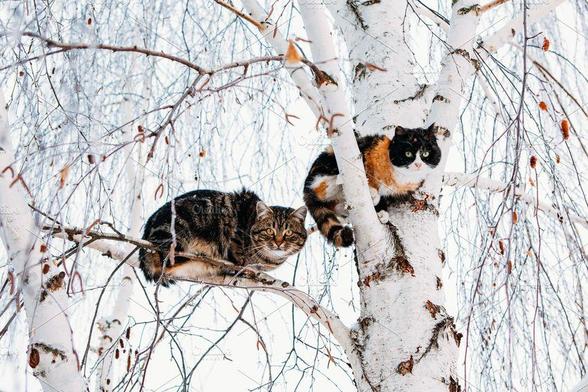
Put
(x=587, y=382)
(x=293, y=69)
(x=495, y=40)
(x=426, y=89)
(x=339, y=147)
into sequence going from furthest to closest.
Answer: (x=426, y=89)
(x=495, y=40)
(x=339, y=147)
(x=293, y=69)
(x=587, y=382)

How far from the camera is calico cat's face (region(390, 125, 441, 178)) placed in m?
2.45

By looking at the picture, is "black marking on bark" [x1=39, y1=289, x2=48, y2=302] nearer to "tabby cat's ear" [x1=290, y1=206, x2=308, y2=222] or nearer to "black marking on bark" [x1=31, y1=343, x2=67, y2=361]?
"black marking on bark" [x1=31, y1=343, x2=67, y2=361]

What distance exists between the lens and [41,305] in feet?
5.25

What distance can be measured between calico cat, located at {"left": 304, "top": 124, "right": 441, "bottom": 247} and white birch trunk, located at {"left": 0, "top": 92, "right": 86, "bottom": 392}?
3.62 feet

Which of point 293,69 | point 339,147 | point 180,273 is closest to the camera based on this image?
point 293,69

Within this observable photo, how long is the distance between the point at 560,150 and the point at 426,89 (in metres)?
0.53

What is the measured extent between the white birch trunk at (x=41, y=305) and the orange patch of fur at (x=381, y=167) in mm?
1195

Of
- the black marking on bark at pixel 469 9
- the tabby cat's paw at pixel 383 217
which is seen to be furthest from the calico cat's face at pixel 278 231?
the black marking on bark at pixel 469 9

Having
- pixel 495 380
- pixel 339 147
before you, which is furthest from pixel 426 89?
pixel 495 380

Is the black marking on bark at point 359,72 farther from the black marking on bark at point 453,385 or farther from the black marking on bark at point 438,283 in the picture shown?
the black marking on bark at point 453,385

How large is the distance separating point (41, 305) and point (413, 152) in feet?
4.69

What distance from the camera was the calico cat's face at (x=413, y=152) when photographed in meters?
2.45

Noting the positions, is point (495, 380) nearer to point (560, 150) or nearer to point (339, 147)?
point (560, 150)

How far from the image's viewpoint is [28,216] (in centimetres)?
162
